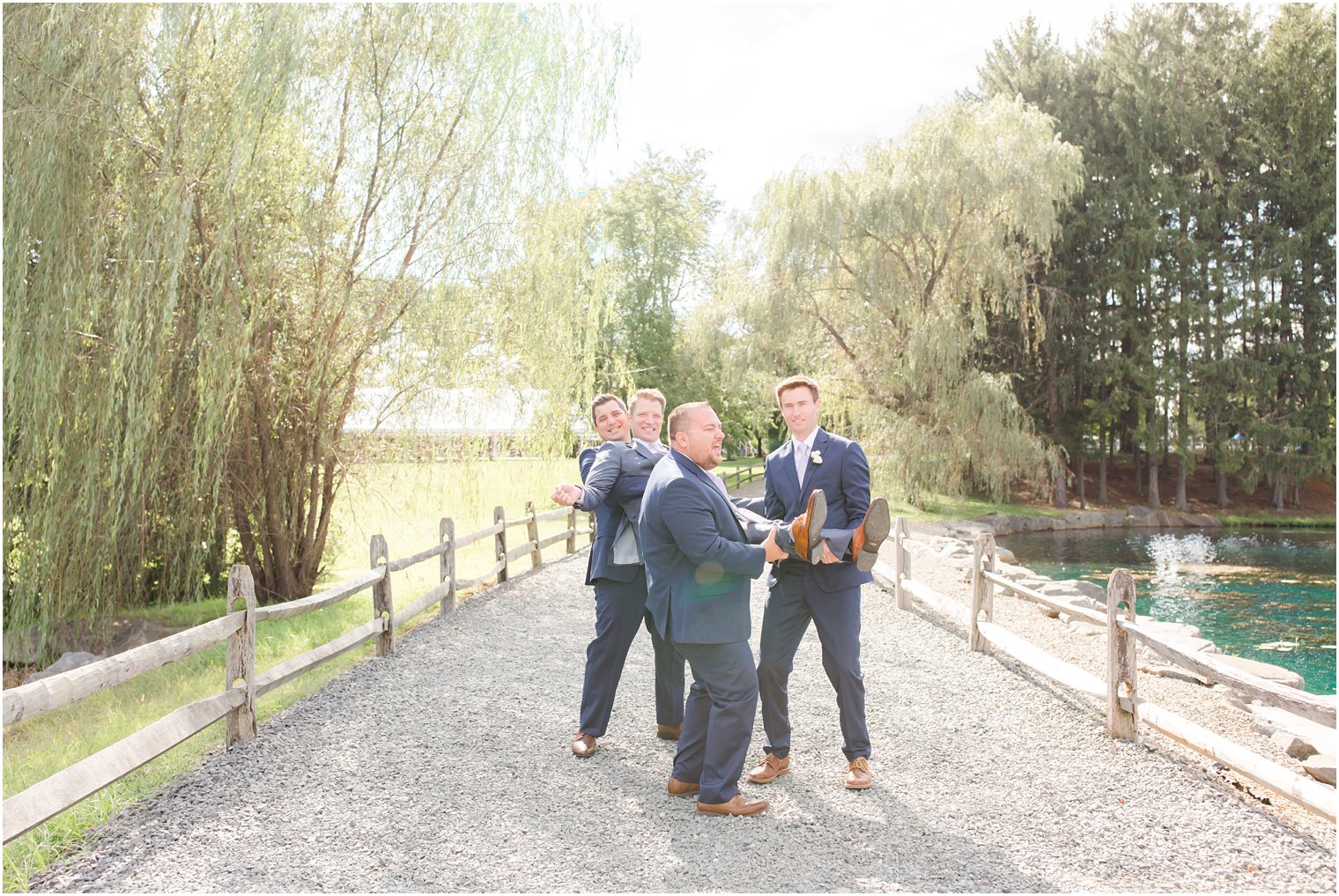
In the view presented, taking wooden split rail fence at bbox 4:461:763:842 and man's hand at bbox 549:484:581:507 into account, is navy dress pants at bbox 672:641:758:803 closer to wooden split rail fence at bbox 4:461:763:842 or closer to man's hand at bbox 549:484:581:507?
man's hand at bbox 549:484:581:507

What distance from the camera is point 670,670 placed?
177 inches

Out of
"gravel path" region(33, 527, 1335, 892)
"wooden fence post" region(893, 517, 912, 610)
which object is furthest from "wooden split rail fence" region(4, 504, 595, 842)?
"wooden fence post" region(893, 517, 912, 610)

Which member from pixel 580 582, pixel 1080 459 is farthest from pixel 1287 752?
pixel 1080 459

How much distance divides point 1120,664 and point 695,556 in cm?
267

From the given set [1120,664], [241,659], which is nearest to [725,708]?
[1120,664]

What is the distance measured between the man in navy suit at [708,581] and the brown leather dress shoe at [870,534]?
1.17 ft

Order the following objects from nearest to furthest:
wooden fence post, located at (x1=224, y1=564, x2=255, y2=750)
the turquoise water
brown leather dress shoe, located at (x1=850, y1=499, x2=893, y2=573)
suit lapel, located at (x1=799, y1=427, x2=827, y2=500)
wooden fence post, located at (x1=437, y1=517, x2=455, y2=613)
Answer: brown leather dress shoe, located at (x1=850, y1=499, x2=893, y2=573) < suit lapel, located at (x1=799, y1=427, x2=827, y2=500) < wooden fence post, located at (x1=224, y1=564, x2=255, y2=750) < wooden fence post, located at (x1=437, y1=517, x2=455, y2=613) < the turquoise water

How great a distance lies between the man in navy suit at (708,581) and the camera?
3.48 m

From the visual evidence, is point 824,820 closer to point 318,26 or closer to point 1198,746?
point 1198,746

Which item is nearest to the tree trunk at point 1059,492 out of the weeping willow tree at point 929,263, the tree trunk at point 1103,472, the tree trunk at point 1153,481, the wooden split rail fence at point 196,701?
the tree trunk at point 1103,472

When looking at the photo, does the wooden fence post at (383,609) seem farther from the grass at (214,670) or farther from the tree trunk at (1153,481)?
the tree trunk at (1153,481)

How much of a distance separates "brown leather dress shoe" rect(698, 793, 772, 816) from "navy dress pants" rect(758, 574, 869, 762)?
466 millimetres

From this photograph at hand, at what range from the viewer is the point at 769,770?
402cm

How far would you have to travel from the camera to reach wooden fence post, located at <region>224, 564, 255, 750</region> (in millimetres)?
4672
